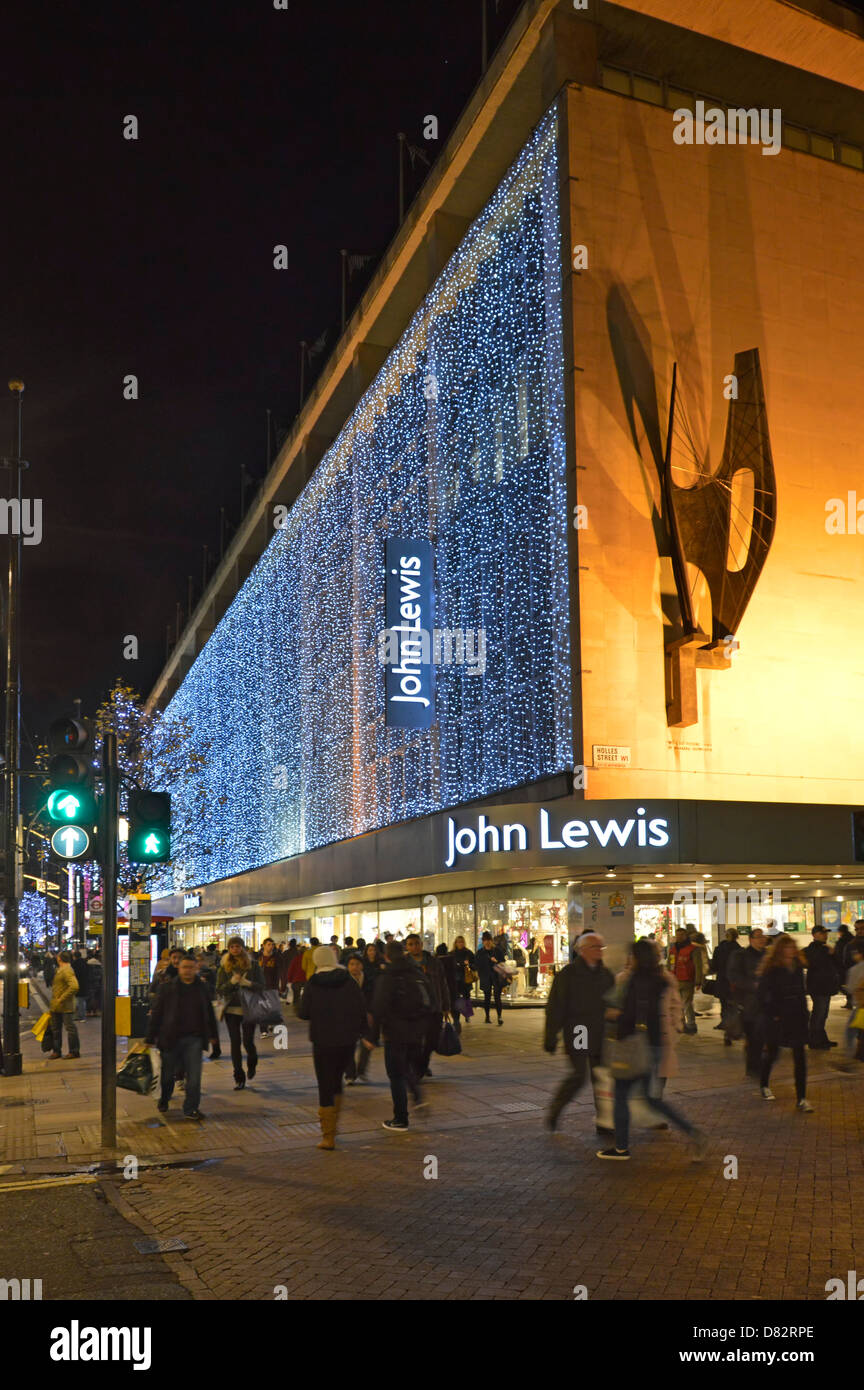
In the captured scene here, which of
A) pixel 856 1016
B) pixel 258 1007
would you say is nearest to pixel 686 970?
pixel 258 1007

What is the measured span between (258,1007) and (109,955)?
4230 millimetres

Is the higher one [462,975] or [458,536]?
[458,536]

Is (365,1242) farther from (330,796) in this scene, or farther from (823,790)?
(330,796)

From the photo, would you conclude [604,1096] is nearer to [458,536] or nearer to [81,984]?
[458,536]

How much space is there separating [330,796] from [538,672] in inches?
630

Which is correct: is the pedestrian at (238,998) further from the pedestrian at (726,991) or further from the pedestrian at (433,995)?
the pedestrian at (726,991)

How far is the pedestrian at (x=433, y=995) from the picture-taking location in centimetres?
1411

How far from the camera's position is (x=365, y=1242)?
24.2ft

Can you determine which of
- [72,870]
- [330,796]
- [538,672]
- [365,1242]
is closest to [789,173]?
[538,672]

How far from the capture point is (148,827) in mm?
11938

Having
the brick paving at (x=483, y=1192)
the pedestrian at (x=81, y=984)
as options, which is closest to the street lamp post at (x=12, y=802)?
the brick paving at (x=483, y=1192)

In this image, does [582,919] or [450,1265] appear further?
[582,919]

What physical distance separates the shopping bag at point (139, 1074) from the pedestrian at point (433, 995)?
2938 mm
